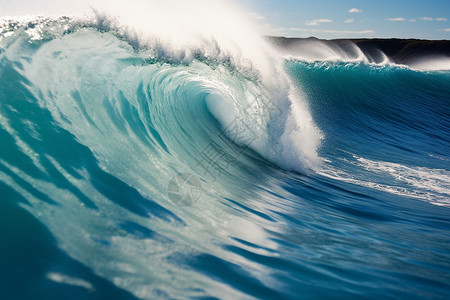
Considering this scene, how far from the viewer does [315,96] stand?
16406 mm

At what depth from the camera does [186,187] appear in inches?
163

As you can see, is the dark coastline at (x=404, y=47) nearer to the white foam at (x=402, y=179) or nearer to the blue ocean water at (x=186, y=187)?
the white foam at (x=402, y=179)

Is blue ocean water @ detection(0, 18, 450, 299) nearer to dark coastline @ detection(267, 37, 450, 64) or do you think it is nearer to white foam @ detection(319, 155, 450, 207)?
→ white foam @ detection(319, 155, 450, 207)

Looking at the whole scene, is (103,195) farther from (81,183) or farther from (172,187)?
(172,187)

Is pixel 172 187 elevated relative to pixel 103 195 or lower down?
elevated

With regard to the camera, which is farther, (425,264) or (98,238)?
(425,264)

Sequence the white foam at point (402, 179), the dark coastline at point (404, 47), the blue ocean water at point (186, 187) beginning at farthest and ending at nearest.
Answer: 1. the dark coastline at point (404, 47)
2. the white foam at point (402, 179)
3. the blue ocean water at point (186, 187)

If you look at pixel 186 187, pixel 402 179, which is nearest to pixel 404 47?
pixel 402 179

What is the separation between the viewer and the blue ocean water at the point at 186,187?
225 cm

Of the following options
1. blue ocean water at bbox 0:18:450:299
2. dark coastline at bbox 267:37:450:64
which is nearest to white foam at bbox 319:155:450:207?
blue ocean water at bbox 0:18:450:299

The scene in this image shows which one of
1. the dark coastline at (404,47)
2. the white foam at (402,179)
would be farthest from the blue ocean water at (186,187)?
the dark coastline at (404,47)

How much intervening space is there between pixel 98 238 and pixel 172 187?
5.04ft

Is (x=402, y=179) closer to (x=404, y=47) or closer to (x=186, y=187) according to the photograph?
(x=186, y=187)

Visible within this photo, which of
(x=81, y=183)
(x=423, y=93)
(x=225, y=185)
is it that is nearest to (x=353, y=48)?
(x=423, y=93)
